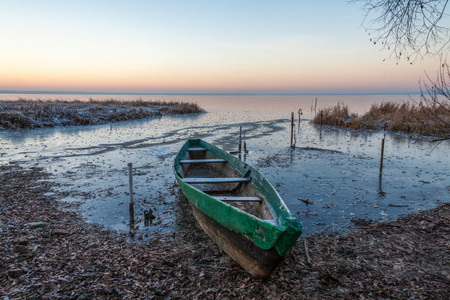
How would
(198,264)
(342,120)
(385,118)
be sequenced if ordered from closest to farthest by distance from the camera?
(198,264) → (385,118) → (342,120)

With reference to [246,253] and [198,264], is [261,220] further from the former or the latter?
[198,264]

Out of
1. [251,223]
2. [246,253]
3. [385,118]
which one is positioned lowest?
[246,253]

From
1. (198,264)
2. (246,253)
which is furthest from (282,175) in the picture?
(246,253)

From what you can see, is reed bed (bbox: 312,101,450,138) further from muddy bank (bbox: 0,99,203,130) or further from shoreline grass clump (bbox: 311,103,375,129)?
muddy bank (bbox: 0,99,203,130)

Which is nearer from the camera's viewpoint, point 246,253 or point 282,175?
point 246,253

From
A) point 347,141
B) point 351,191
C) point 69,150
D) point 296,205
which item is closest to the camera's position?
point 296,205

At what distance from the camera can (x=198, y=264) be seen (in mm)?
4852

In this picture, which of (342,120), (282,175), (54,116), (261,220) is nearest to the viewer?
(261,220)

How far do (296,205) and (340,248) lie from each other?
2626 mm

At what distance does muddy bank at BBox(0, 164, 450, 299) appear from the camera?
4.05 metres

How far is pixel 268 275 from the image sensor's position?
165 inches

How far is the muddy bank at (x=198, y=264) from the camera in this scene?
4047 millimetres

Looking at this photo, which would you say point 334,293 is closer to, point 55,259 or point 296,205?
point 296,205

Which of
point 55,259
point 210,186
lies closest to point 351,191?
point 210,186
